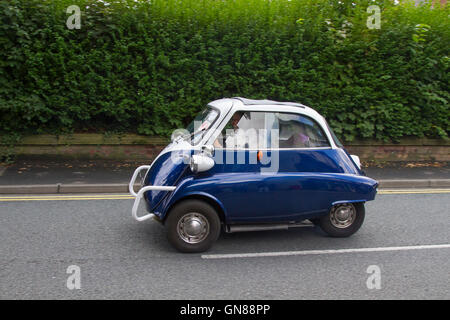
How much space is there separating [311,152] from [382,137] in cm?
624

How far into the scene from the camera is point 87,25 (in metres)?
9.46

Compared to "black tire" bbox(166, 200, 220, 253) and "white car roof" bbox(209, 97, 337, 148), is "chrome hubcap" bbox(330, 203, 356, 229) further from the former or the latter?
"black tire" bbox(166, 200, 220, 253)

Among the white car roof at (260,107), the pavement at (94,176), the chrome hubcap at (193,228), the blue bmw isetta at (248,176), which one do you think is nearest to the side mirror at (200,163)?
the blue bmw isetta at (248,176)

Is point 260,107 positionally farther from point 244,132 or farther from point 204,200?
point 204,200

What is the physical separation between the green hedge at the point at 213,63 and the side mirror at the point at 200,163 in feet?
16.9

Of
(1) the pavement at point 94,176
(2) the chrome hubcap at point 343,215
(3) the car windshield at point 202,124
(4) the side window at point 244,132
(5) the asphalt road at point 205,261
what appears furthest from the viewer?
(1) the pavement at point 94,176

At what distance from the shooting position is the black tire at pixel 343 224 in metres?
5.67

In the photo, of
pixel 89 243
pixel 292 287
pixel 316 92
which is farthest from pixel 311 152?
pixel 316 92

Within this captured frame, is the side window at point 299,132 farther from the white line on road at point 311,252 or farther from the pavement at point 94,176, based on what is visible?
the pavement at point 94,176

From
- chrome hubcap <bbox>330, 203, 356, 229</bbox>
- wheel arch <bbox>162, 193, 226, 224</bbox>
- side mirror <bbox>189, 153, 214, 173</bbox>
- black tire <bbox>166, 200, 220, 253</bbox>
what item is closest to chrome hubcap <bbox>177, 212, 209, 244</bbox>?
black tire <bbox>166, 200, 220, 253</bbox>

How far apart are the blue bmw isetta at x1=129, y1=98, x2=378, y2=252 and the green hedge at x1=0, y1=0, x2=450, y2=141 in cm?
462

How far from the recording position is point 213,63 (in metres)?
10.0

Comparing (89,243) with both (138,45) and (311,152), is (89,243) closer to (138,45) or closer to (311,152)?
(311,152)

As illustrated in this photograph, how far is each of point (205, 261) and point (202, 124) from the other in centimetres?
169
